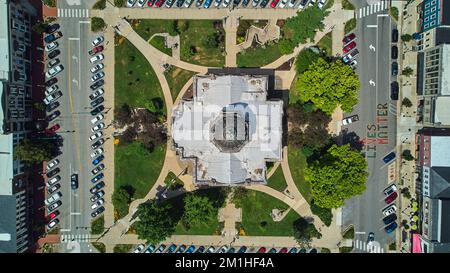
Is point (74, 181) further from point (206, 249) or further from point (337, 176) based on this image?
point (337, 176)

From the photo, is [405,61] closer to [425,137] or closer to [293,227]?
[425,137]

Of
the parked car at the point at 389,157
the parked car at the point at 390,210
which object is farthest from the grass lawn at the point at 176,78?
the parked car at the point at 390,210

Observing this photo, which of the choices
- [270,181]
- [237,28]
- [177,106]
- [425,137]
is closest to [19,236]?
[177,106]

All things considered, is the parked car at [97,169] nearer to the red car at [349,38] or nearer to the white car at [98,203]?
the white car at [98,203]

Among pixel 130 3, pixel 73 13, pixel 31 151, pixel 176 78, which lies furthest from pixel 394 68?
A: pixel 31 151

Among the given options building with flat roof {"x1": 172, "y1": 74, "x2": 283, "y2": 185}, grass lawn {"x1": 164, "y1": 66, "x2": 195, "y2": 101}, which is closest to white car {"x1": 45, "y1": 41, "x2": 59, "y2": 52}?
grass lawn {"x1": 164, "y1": 66, "x2": 195, "y2": 101}

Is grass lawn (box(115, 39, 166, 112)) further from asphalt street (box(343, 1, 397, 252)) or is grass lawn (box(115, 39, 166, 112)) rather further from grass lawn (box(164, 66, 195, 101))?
asphalt street (box(343, 1, 397, 252))
